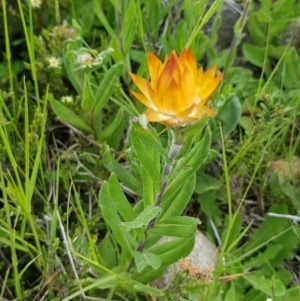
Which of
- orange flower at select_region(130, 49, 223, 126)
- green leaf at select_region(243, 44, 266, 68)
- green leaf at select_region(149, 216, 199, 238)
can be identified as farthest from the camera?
green leaf at select_region(243, 44, 266, 68)

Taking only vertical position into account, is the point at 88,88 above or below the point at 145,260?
above

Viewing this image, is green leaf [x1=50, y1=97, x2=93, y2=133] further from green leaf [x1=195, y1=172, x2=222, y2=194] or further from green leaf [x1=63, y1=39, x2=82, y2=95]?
green leaf [x1=195, y1=172, x2=222, y2=194]

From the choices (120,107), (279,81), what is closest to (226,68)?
(279,81)

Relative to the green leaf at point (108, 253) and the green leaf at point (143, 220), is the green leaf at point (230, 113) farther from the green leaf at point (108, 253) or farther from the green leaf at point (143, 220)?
the green leaf at point (143, 220)

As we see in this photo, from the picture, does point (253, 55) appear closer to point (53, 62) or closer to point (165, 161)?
point (53, 62)

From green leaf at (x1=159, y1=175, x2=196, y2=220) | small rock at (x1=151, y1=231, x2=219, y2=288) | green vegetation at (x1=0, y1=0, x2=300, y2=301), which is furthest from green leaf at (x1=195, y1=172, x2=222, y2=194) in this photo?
green leaf at (x1=159, y1=175, x2=196, y2=220)

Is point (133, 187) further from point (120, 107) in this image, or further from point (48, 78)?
point (48, 78)

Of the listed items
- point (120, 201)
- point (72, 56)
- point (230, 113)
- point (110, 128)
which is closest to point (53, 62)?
point (72, 56)

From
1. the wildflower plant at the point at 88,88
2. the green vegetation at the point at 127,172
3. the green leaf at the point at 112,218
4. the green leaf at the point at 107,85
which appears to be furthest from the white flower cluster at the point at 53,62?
the green leaf at the point at 112,218
